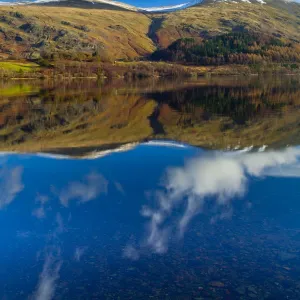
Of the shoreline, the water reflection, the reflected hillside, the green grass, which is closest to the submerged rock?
the water reflection

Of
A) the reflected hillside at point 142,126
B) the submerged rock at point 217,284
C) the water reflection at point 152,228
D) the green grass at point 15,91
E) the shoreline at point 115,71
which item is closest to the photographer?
the submerged rock at point 217,284

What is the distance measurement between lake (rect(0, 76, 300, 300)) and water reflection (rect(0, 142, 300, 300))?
0.10ft

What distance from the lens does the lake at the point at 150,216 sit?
8.01m

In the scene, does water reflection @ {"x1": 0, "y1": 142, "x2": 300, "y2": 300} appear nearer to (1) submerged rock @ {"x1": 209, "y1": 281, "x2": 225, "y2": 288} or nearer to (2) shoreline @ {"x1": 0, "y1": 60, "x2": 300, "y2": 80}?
(1) submerged rock @ {"x1": 209, "y1": 281, "x2": 225, "y2": 288}

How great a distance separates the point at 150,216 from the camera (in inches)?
448

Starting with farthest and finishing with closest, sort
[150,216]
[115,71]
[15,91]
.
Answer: [115,71], [15,91], [150,216]

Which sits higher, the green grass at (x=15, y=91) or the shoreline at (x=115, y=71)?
the green grass at (x=15, y=91)

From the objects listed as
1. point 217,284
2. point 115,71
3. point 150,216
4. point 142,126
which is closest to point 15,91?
point 142,126

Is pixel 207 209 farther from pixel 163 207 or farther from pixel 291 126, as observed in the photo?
pixel 291 126

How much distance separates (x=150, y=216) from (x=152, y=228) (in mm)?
801

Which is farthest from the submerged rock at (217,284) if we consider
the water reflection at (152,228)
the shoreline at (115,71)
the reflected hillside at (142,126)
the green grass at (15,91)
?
the shoreline at (115,71)

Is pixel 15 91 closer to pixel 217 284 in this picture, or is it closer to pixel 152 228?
pixel 152 228

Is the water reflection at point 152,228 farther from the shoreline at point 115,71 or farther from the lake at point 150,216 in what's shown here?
the shoreline at point 115,71

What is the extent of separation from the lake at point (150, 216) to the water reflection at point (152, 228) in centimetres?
3
